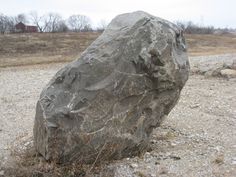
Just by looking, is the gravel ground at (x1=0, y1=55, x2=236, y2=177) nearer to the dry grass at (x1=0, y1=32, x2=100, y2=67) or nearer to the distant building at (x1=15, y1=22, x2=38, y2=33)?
the dry grass at (x1=0, y1=32, x2=100, y2=67)

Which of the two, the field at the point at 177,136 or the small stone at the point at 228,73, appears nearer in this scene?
the field at the point at 177,136

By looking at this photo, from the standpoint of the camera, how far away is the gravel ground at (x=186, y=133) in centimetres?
524

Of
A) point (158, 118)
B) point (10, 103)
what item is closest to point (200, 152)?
point (158, 118)

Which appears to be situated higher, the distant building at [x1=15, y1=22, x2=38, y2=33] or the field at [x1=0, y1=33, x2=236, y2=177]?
the field at [x1=0, y1=33, x2=236, y2=177]

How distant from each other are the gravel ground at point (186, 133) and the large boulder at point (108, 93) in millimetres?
404

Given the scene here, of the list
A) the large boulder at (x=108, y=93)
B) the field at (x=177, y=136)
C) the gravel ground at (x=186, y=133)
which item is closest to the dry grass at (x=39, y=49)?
the field at (x=177, y=136)

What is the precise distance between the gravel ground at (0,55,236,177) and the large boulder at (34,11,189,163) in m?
0.40

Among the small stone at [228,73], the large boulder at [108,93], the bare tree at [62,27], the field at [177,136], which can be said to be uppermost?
the large boulder at [108,93]

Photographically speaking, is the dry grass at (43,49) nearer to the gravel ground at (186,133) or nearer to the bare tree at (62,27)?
the gravel ground at (186,133)

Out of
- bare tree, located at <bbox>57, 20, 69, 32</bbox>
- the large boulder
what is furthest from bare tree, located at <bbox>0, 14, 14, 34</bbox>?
the large boulder

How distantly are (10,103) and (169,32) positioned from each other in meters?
5.25

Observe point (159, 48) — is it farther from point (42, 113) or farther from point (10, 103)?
point (10, 103)

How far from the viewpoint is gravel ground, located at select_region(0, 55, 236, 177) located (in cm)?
524

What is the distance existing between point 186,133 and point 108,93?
1906 millimetres
